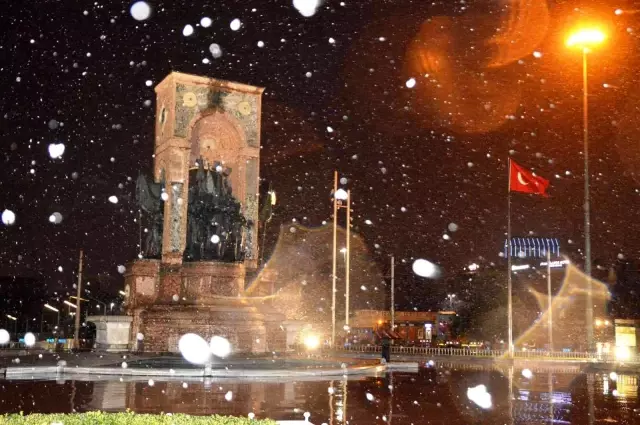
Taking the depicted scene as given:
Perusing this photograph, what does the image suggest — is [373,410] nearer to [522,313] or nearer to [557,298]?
[522,313]

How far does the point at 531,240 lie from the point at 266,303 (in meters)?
105

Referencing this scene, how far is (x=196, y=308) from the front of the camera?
2792 cm

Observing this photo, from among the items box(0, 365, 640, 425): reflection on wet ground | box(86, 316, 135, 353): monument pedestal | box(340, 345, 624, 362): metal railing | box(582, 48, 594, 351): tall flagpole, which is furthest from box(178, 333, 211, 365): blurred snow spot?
box(340, 345, 624, 362): metal railing

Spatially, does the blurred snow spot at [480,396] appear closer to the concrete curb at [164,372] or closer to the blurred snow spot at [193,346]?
the concrete curb at [164,372]

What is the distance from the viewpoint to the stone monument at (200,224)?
2789cm

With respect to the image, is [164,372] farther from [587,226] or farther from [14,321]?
[14,321]

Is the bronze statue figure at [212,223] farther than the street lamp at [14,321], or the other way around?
the street lamp at [14,321]

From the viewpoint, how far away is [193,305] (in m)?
28.3

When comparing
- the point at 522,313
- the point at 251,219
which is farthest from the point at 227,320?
the point at 522,313

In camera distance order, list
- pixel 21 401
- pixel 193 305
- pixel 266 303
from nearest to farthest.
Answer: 1. pixel 21 401
2. pixel 193 305
3. pixel 266 303

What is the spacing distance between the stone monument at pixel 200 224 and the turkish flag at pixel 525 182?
12287 mm

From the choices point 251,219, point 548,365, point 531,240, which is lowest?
point 548,365

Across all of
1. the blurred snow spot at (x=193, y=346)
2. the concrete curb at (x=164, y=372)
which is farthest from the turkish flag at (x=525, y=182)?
the blurred snow spot at (x=193, y=346)

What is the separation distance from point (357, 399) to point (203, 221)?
603 inches
